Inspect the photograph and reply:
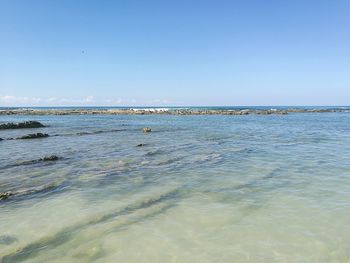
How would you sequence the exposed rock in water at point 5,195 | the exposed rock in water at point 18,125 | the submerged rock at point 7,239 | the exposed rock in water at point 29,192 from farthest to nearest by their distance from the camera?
the exposed rock in water at point 18,125 < the exposed rock in water at point 29,192 < the exposed rock in water at point 5,195 < the submerged rock at point 7,239

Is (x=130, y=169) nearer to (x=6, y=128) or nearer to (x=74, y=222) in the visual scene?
(x=74, y=222)

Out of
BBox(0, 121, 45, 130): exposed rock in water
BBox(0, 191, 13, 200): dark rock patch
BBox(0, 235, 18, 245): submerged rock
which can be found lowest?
BBox(0, 235, 18, 245): submerged rock

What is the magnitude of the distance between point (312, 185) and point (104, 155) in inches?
409

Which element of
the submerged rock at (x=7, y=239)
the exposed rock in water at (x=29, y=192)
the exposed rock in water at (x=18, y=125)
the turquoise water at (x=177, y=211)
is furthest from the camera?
the exposed rock in water at (x=18, y=125)

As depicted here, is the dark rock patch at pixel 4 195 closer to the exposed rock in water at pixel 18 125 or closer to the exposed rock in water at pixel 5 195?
the exposed rock in water at pixel 5 195

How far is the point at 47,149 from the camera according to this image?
19.9 m

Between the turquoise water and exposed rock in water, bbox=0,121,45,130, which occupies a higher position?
exposed rock in water, bbox=0,121,45,130

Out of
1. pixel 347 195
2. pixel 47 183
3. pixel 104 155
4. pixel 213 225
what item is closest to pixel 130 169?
pixel 47 183

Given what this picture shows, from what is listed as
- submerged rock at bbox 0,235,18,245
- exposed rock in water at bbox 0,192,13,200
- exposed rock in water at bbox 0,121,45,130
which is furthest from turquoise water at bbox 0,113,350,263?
exposed rock in water at bbox 0,121,45,130

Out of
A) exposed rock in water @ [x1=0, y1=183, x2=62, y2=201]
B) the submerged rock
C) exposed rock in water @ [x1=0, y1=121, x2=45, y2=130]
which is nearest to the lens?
the submerged rock

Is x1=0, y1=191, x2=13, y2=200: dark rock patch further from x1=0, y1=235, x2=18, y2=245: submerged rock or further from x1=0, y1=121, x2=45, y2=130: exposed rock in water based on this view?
x1=0, y1=121, x2=45, y2=130: exposed rock in water

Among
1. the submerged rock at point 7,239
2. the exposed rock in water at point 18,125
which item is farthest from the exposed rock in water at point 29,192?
the exposed rock in water at point 18,125

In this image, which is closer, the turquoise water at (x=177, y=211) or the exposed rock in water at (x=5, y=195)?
the turquoise water at (x=177, y=211)

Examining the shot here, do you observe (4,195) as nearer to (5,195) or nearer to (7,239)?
(5,195)
